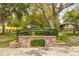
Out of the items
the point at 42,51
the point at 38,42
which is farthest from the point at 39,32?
the point at 42,51

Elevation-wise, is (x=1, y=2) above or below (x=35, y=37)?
above

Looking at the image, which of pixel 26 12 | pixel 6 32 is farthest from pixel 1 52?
pixel 26 12

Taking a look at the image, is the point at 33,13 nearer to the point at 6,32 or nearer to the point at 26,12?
the point at 26,12

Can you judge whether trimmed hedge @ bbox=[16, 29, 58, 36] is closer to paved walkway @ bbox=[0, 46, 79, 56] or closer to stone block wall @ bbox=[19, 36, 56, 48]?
stone block wall @ bbox=[19, 36, 56, 48]

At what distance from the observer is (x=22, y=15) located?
593 centimetres

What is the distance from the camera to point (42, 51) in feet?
19.3

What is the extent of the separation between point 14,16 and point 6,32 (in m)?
0.28

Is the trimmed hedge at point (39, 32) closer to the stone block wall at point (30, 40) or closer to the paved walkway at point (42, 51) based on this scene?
the stone block wall at point (30, 40)

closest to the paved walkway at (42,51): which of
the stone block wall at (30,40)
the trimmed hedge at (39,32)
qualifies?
the stone block wall at (30,40)

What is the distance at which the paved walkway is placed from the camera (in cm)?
585

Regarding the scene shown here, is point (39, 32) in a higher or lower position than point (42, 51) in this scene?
higher

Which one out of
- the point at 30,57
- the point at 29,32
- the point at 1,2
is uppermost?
the point at 1,2

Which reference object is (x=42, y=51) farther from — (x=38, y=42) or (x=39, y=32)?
(x=39, y=32)

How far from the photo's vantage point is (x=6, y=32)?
233 inches
